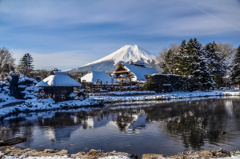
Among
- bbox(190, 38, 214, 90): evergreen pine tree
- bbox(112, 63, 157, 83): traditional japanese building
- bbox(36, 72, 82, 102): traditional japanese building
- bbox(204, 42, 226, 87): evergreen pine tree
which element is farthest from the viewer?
bbox(204, 42, 226, 87): evergreen pine tree

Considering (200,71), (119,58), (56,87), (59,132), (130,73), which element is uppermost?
(119,58)

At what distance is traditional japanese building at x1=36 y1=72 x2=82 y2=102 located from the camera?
1087 inches

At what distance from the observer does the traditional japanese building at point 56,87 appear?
2761 cm

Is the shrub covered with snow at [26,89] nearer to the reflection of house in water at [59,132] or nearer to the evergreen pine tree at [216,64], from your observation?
the reflection of house in water at [59,132]

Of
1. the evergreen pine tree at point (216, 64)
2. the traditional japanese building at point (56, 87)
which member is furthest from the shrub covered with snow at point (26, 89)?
the evergreen pine tree at point (216, 64)

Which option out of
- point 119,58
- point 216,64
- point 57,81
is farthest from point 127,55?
point 57,81

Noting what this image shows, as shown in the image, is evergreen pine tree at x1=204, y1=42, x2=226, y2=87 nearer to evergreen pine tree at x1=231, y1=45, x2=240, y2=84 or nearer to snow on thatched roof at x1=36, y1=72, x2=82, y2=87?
evergreen pine tree at x1=231, y1=45, x2=240, y2=84

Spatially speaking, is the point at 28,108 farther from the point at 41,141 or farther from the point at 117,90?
the point at 117,90

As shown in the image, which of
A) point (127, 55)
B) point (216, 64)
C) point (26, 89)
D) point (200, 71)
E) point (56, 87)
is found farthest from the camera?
point (127, 55)

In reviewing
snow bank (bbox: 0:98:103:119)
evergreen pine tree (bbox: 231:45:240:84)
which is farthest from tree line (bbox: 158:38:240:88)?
snow bank (bbox: 0:98:103:119)

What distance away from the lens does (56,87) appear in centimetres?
2791

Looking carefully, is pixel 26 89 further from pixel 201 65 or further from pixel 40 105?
pixel 201 65

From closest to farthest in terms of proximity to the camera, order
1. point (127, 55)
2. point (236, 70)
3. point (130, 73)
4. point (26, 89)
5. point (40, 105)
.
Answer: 1. point (40, 105)
2. point (26, 89)
3. point (236, 70)
4. point (130, 73)
5. point (127, 55)

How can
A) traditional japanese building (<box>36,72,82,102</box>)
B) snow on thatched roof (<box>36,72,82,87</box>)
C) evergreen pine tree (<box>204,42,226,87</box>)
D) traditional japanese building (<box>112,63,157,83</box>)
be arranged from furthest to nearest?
evergreen pine tree (<box>204,42,226,87</box>), traditional japanese building (<box>112,63,157,83</box>), traditional japanese building (<box>36,72,82,102</box>), snow on thatched roof (<box>36,72,82,87</box>)
